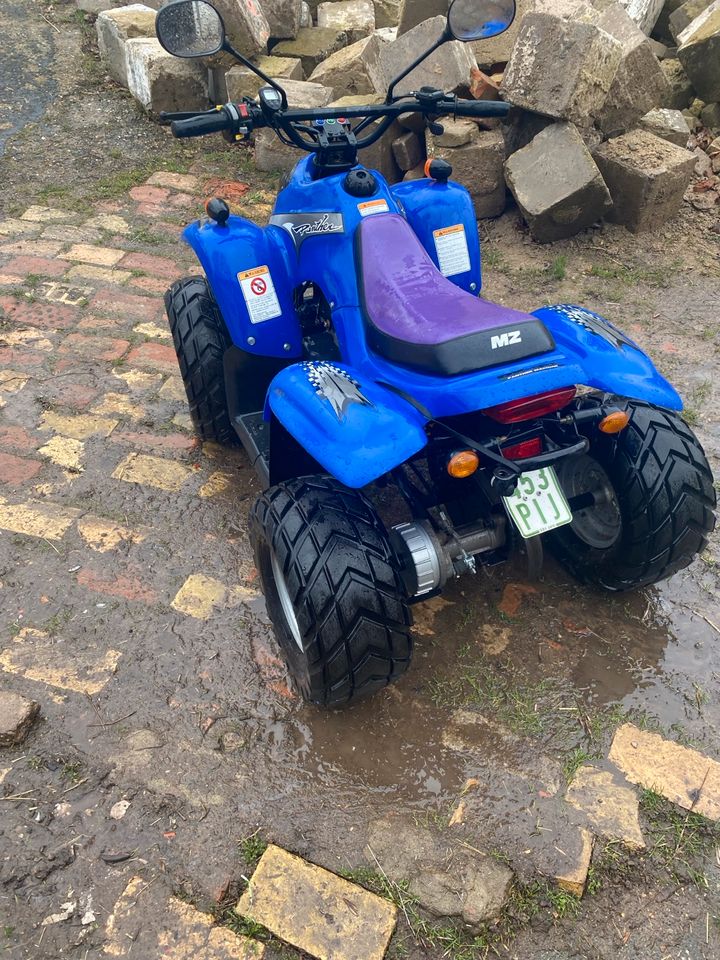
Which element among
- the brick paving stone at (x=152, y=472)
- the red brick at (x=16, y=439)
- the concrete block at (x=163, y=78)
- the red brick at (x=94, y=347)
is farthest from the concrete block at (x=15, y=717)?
the concrete block at (x=163, y=78)

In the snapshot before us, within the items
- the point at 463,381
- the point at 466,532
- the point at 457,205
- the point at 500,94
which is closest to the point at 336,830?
the point at 466,532

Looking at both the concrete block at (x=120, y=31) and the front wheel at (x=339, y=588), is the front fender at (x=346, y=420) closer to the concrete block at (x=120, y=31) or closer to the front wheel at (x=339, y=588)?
the front wheel at (x=339, y=588)

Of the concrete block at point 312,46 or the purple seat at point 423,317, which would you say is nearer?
the purple seat at point 423,317

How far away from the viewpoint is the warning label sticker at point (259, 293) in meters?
3.14

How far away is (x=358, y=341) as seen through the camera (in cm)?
265

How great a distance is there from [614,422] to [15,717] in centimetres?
213

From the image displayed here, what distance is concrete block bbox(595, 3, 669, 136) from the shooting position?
17.2 ft

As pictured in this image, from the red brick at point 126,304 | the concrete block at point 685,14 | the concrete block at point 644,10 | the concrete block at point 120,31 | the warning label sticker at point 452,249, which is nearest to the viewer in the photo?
the warning label sticker at point 452,249

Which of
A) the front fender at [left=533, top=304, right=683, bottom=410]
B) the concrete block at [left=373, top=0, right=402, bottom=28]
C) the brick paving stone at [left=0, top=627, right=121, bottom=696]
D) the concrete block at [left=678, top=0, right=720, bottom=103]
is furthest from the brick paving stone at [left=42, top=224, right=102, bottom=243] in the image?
the concrete block at [left=678, top=0, right=720, bottom=103]

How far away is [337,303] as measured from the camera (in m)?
2.82

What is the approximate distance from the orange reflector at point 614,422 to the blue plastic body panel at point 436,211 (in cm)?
116

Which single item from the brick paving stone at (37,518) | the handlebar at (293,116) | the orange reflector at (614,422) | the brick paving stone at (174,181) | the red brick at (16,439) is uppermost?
the handlebar at (293,116)

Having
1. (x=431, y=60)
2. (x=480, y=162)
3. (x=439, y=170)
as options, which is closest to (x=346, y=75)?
(x=431, y=60)

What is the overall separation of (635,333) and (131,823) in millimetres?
3926
